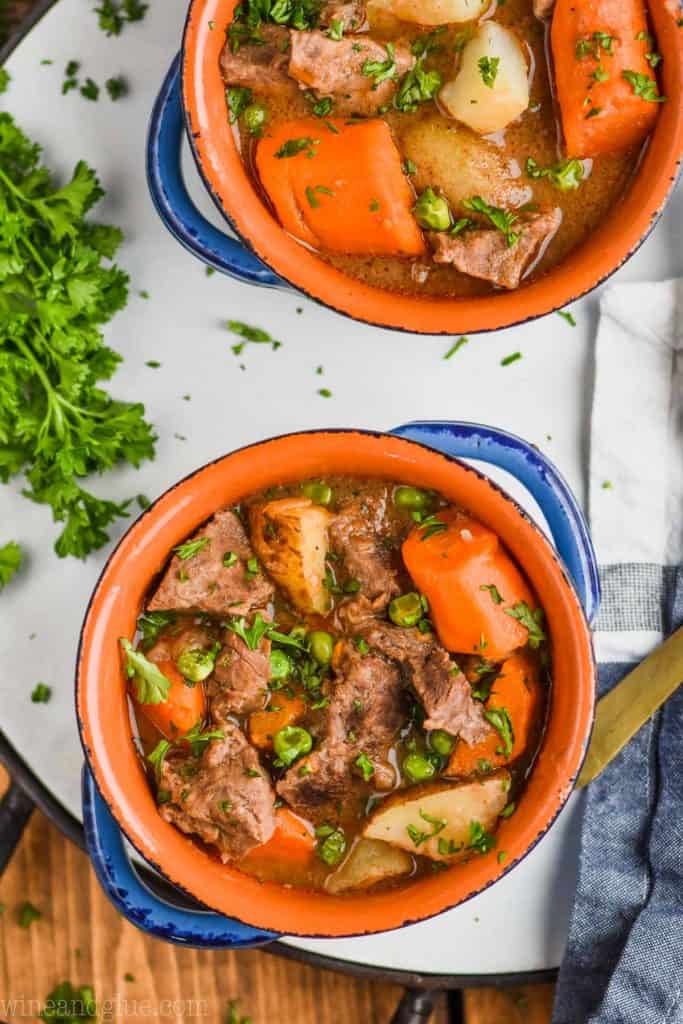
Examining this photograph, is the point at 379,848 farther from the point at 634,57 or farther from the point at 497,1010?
the point at 634,57

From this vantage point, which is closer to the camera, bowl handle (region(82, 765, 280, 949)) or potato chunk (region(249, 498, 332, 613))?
potato chunk (region(249, 498, 332, 613))

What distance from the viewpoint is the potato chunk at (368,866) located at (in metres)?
2.56

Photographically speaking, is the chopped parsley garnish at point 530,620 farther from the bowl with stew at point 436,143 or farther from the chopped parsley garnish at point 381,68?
the chopped parsley garnish at point 381,68

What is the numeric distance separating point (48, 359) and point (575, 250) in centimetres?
131

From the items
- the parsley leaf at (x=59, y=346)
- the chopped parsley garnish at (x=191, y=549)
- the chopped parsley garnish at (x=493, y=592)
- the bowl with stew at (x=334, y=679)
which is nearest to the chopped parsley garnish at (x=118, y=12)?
the parsley leaf at (x=59, y=346)

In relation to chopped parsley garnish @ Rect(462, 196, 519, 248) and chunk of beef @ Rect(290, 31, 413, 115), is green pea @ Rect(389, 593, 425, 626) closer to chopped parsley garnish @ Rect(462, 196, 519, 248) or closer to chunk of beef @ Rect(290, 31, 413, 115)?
chopped parsley garnish @ Rect(462, 196, 519, 248)

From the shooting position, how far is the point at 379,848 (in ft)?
8.41

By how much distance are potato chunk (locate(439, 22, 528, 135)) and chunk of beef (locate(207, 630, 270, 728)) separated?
125cm

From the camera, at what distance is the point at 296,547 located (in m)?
2.52

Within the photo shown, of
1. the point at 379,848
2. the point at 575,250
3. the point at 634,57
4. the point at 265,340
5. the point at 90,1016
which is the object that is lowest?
the point at 90,1016

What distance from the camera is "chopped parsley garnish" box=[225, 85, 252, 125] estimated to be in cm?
267

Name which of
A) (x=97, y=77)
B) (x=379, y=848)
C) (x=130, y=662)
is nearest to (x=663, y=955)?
(x=379, y=848)

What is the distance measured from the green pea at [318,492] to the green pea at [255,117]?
0.83 m

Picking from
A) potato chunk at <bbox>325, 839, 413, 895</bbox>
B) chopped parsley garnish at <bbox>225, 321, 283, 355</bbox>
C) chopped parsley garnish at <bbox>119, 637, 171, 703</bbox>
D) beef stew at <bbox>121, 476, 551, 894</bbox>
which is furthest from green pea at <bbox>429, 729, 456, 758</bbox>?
chopped parsley garnish at <bbox>225, 321, 283, 355</bbox>
